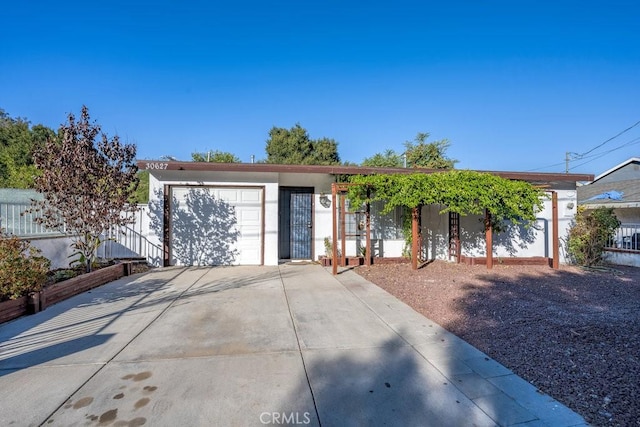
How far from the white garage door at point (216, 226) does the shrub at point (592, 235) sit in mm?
8335

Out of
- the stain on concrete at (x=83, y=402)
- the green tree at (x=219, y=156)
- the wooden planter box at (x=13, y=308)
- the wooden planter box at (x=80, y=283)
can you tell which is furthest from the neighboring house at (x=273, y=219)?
the green tree at (x=219, y=156)

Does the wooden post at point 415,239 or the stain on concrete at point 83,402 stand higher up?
the wooden post at point 415,239

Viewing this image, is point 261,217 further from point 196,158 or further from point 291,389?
point 196,158

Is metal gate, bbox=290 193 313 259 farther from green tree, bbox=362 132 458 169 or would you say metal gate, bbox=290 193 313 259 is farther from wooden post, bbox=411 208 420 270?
green tree, bbox=362 132 458 169

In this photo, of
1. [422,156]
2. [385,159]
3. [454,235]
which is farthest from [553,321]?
[385,159]

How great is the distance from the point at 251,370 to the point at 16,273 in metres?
3.86

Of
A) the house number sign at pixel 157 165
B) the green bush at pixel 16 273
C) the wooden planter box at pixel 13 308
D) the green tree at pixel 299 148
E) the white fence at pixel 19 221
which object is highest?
the green tree at pixel 299 148

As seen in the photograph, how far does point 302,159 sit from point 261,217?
19.1 meters

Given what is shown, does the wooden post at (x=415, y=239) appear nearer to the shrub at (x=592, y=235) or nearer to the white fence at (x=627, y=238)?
the shrub at (x=592, y=235)

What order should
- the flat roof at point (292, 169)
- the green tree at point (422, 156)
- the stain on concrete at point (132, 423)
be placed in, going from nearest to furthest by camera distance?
the stain on concrete at point (132, 423) → the flat roof at point (292, 169) → the green tree at point (422, 156)

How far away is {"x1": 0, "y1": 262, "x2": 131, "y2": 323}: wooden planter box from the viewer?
4.07 meters

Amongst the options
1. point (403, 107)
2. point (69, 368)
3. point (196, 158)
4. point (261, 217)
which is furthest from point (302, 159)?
point (69, 368)

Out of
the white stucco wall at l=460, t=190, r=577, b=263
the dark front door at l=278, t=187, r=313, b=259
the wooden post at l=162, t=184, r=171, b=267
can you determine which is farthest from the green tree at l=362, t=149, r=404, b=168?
the wooden post at l=162, t=184, r=171, b=267

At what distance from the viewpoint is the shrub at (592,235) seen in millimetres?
8031
